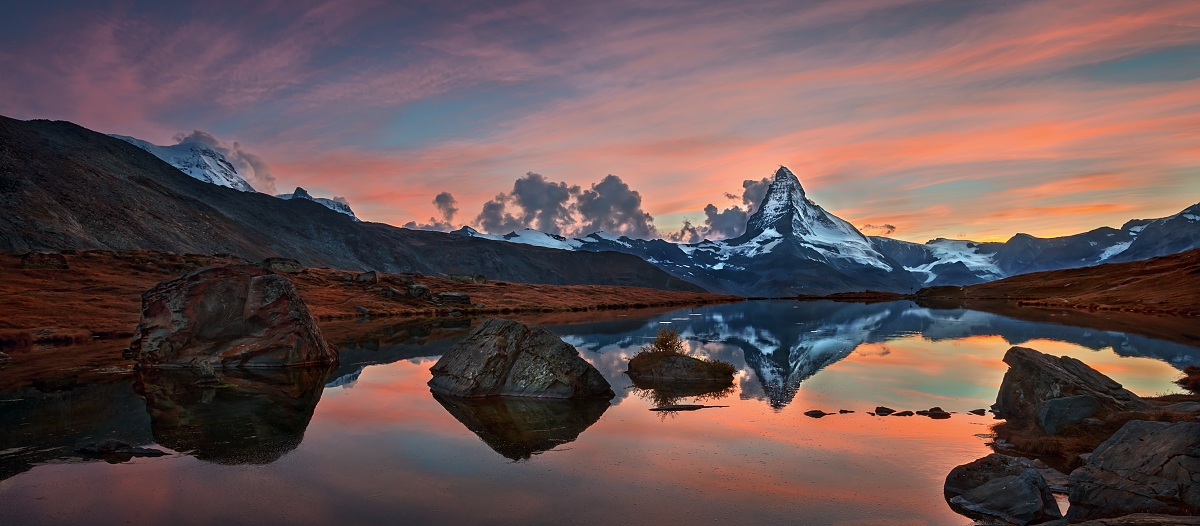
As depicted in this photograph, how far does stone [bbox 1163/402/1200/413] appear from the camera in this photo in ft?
77.3

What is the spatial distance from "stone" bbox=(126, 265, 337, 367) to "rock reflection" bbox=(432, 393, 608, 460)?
56.0 ft

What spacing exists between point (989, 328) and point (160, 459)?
89261 mm

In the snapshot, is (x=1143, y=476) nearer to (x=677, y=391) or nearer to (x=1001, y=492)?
(x=1001, y=492)

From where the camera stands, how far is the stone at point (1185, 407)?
23562mm

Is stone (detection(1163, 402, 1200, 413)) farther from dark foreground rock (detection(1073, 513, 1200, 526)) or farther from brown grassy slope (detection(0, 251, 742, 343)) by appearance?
brown grassy slope (detection(0, 251, 742, 343))

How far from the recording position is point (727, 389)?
1412 inches

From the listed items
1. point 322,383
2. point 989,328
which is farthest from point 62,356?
point 989,328

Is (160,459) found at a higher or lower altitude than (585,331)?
lower

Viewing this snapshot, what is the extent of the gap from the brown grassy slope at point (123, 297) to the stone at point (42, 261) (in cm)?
119

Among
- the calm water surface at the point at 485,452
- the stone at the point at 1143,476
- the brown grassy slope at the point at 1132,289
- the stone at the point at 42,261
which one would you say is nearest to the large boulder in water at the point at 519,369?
the calm water surface at the point at 485,452

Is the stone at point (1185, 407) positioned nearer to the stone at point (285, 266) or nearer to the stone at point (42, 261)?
the stone at point (42, 261)

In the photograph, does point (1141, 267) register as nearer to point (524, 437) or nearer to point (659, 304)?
point (659, 304)

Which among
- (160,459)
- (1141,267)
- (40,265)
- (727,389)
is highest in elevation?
(1141,267)

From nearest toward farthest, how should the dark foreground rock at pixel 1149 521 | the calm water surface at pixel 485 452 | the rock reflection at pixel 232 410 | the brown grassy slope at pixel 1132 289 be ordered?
the dark foreground rock at pixel 1149 521 → the calm water surface at pixel 485 452 → the rock reflection at pixel 232 410 → the brown grassy slope at pixel 1132 289
